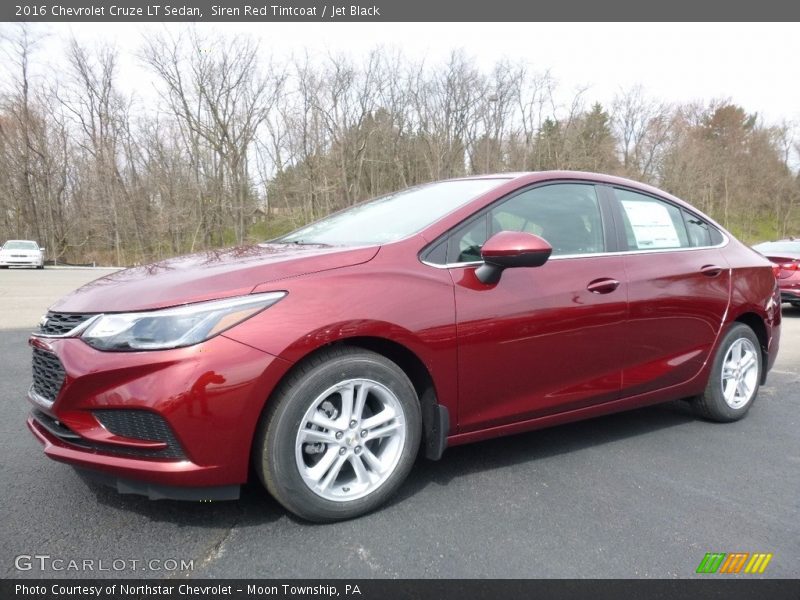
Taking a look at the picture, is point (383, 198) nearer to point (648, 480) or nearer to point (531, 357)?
point (531, 357)

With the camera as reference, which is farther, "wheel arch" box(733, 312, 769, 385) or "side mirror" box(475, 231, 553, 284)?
"wheel arch" box(733, 312, 769, 385)

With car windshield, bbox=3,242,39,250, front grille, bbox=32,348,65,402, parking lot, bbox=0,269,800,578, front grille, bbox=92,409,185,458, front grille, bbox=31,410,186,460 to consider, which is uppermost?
car windshield, bbox=3,242,39,250

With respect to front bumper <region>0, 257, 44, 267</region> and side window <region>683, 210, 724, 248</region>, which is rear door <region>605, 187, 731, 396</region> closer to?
side window <region>683, 210, 724, 248</region>

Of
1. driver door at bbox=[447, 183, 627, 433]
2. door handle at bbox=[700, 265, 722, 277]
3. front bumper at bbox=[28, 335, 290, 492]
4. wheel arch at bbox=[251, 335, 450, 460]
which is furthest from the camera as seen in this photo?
door handle at bbox=[700, 265, 722, 277]

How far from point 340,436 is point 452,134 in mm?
37559

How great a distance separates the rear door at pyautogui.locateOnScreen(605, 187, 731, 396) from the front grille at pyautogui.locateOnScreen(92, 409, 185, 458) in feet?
7.61

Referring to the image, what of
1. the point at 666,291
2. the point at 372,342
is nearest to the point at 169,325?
the point at 372,342

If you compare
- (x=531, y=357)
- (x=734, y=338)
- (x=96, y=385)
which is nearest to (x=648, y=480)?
(x=531, y=357)

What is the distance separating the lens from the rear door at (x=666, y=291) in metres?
2.98

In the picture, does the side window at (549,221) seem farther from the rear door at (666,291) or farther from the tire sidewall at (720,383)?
the tire sidewall at (720,383)

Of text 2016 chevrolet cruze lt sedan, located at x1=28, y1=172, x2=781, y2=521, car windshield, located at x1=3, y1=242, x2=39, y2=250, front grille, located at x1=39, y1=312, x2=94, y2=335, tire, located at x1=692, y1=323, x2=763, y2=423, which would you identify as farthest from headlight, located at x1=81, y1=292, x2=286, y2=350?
car windshield, located at x1=3, y1=242, x2=39, y2=250

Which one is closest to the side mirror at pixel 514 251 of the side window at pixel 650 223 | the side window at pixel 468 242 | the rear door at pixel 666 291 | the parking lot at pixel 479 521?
the side window at pixel 468 242

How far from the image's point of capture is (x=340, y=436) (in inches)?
86.8

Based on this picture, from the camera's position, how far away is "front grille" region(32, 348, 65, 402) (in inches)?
80.4
